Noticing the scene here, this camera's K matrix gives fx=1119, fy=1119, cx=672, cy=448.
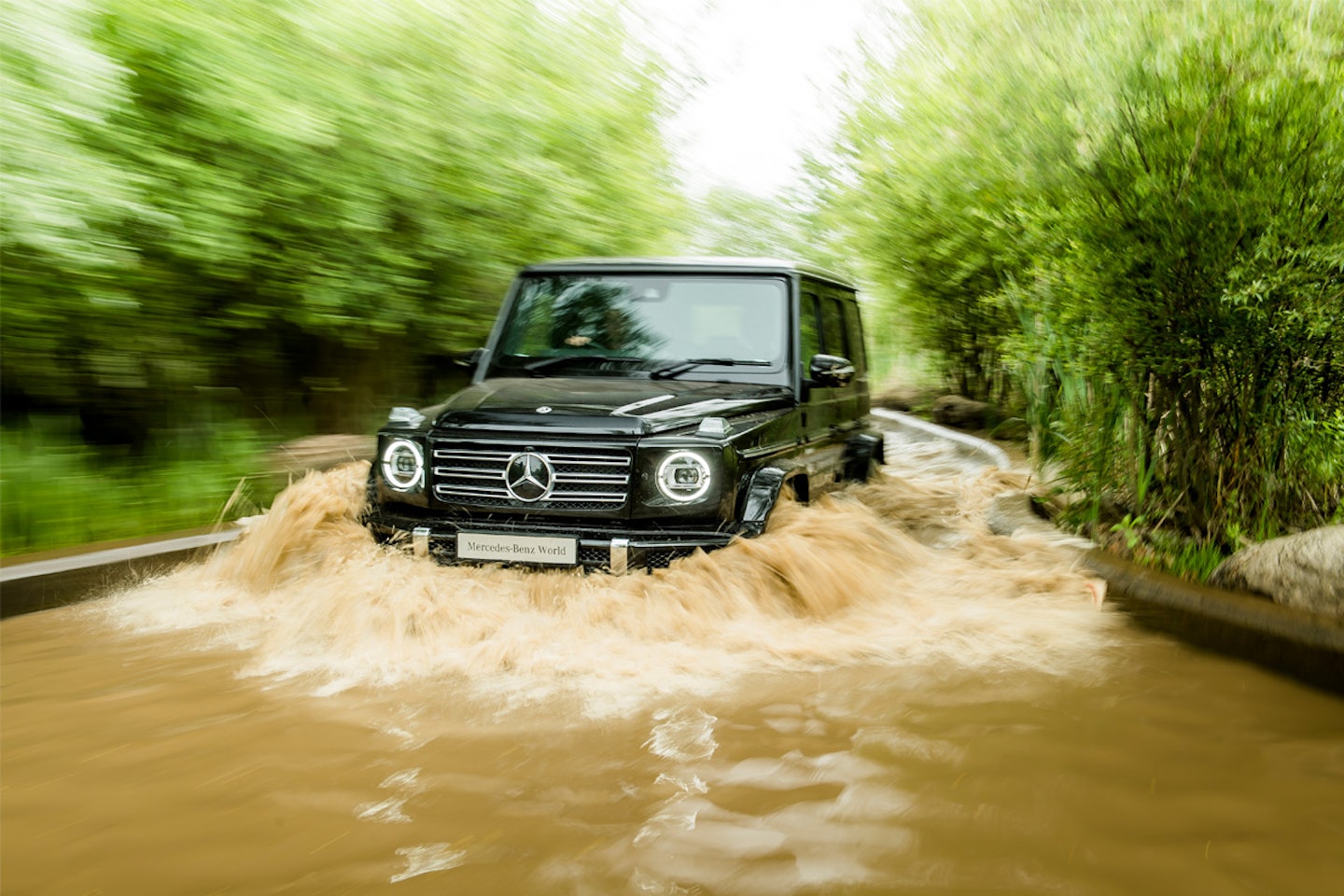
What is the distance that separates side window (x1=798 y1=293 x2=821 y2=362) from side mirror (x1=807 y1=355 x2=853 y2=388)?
0.07 meters

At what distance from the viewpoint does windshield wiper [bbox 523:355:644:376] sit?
574 centimetres

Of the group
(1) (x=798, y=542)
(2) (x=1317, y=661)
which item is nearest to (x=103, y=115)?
(1) (x=798, y=542)

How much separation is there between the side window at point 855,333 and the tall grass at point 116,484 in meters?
3.91

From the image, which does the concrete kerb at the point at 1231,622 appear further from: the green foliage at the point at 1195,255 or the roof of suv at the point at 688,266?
the roof of suv at the point at 688,266

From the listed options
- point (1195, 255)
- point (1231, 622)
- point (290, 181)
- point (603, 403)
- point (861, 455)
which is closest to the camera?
point (1231, 622)

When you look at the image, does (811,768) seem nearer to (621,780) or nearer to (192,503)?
(621,780)

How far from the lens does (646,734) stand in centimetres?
376

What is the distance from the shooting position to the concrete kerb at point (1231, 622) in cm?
426

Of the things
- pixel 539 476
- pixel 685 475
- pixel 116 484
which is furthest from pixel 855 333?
pixel 116 484

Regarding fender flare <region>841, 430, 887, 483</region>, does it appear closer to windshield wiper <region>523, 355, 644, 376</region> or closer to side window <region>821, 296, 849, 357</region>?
side window <region>821, 296, 849, 357</region>

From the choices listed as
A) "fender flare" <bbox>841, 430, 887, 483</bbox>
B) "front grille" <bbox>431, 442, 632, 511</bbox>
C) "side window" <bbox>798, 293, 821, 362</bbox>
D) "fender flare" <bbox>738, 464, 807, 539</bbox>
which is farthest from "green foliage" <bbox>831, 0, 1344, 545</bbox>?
"front grille" <bbox>431, 442, 632, 511</bbox>

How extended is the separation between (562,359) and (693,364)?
0.71m

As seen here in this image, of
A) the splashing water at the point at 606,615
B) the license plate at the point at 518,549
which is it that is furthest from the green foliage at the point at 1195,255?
the license plate at the point at 518,549

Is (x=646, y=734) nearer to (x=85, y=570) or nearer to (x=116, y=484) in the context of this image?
(x=85, y=570)
